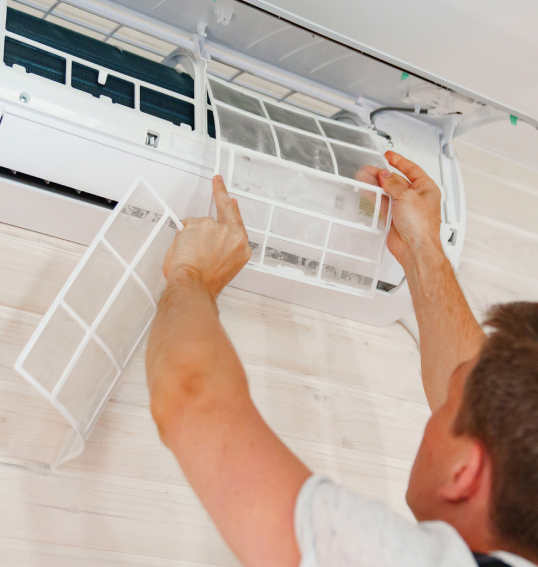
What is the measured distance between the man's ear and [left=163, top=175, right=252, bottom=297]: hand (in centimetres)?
36

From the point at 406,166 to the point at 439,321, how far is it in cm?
31

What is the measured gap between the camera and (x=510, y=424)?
42 centimetres

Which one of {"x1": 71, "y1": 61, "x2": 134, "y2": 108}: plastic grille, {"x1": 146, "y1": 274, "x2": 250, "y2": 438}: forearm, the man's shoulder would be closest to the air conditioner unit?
{"x1": 71, "y1": 61, "x2": 134, "y2": 108}: plastic grille

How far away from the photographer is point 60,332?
66 cm

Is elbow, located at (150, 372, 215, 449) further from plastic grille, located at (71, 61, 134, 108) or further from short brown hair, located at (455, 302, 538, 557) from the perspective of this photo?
plastic grille, located at (71, 61, 134, 108)

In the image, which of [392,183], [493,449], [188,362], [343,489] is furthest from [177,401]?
[392,183]

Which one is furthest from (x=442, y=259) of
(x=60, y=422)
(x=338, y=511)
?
(x=60, y=422)

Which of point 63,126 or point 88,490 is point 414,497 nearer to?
point 88,490

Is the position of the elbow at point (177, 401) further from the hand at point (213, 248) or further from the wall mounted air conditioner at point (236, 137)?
the wall mounted air conditioner at point (236, 137)

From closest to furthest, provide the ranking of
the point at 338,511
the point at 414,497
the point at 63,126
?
1. the point at 338,511
2. the point at 414,497
3. the point at 63,126

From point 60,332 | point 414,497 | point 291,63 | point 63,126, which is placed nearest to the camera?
point 414,497

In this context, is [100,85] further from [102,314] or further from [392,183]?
[392,183]

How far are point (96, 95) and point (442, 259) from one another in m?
0.62

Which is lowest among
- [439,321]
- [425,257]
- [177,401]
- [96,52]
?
[177,401]
